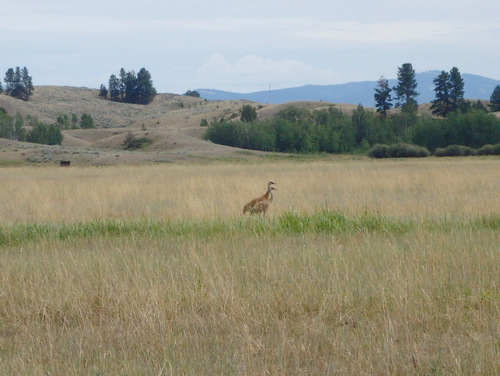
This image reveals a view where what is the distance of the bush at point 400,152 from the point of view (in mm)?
52028

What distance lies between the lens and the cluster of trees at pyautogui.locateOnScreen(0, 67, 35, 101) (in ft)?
494

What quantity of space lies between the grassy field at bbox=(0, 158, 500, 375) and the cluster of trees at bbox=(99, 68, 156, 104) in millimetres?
149419

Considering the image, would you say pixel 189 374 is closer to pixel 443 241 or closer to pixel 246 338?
pixel 246 338

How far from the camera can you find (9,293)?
7.51 meters

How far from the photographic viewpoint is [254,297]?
22.9 feet

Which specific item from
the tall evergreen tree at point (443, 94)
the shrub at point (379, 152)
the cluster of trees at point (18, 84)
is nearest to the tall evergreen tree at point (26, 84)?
the cluster of trees at point (18, 84)

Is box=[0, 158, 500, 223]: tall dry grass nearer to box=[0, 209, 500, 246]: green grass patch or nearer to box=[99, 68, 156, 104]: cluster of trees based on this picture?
box=[0, 209, 500, 246]: green grass patch

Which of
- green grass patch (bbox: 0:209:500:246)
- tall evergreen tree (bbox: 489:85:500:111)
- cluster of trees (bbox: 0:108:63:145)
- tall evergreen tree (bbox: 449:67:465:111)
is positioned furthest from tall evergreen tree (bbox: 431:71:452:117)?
green grass patch (bbox: 0:209:500:246)

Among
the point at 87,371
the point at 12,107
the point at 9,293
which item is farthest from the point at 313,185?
the point at 12,107

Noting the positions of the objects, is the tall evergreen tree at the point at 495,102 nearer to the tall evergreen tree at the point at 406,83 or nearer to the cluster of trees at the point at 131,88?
the tall evergreen tree at the point at 406,83

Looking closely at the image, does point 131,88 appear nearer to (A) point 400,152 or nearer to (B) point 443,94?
→ (B) point 443,94

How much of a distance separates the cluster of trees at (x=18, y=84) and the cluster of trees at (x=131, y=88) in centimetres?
1882

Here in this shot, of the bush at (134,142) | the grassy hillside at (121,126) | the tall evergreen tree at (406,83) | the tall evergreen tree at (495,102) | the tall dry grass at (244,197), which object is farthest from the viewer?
the tall evergreen tree at (406,83)

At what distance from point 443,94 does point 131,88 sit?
8771cm
